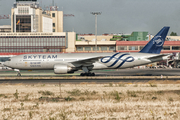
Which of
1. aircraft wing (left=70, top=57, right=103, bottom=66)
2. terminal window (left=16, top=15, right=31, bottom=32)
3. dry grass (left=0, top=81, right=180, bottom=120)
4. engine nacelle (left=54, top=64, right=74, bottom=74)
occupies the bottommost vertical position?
dry grass (left=0, top=81, right=180, bottom=120)

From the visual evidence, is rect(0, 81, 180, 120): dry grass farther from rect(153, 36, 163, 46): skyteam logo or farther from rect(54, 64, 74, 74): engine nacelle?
rect(153, 36, 163, 46): skyteam logo

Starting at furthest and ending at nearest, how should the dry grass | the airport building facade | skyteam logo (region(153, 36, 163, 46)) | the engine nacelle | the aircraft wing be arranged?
1. the airport building facade
2. skyteam logo (region(153, 36, 163, 46))
3. the aircraft wing
4. the engine nacelle
5. the dry grass

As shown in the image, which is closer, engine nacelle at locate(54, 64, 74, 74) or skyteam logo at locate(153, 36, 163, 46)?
engine nacelle at locate(54, 64, 74, 74)

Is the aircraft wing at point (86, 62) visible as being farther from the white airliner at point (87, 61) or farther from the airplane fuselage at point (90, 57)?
the airplane fuselage at point (90, 57)

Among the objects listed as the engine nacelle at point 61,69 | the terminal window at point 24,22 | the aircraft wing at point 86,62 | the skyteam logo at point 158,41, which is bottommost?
the engine nacelle at point 61,69

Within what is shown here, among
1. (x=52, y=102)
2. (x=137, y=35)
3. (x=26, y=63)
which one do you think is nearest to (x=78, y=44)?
(x=137, y=35)

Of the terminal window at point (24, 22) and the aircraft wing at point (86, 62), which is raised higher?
the terminal window at point (24, 22)

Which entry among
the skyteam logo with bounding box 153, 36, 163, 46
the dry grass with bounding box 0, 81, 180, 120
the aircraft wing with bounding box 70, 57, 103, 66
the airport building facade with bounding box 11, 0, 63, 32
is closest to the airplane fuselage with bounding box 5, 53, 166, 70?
the aircraft wing with bounding box 70, 57, 103, 66

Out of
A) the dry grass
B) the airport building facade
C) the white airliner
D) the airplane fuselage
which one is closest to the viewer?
the dry grass

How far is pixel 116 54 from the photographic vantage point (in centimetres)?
4212

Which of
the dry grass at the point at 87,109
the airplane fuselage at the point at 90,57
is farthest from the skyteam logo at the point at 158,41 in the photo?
the dry grass at the point at 87,109

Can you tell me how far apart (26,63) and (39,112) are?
2844cm

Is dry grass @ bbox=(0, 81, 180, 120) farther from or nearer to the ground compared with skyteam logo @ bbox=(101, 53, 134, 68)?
nearer to the ground

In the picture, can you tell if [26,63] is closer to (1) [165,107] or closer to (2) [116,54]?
(2) [116,54]
